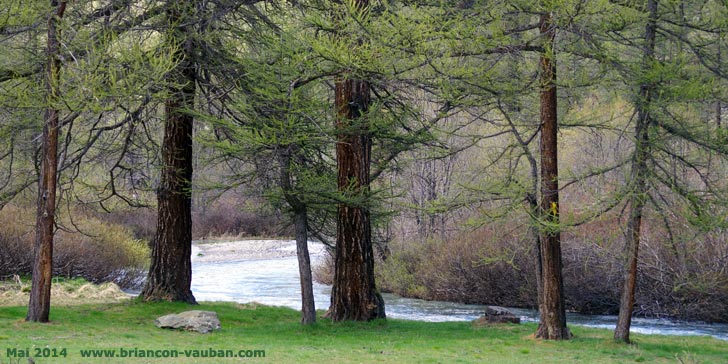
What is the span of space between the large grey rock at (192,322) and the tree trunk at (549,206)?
525 centimetres

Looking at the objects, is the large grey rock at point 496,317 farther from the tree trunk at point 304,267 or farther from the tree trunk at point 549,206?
the tree trunk at point 304,267

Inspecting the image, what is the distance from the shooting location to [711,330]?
63.5ft

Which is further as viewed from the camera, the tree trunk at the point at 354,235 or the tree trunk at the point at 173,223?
the tree trunk at the point at 173,223

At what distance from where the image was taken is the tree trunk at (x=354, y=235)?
47.4 ft

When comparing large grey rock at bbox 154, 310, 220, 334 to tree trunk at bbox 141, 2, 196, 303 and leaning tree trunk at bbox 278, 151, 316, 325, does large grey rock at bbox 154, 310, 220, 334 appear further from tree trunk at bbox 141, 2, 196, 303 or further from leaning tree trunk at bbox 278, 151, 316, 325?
tree trunk at bbox 141, 2, 196, 303

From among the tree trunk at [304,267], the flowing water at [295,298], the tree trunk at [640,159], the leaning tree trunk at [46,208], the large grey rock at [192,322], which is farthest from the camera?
the flowing water at [295,298]

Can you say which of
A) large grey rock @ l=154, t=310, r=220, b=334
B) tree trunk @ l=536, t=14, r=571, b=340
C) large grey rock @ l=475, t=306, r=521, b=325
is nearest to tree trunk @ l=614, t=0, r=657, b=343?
tree trunk @ l=536, t=14, r=571, b=340

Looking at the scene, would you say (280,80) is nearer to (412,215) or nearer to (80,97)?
(80,97)

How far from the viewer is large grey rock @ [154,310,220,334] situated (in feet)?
42.8

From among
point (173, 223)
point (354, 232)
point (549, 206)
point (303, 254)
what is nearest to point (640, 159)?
point (549, 206)

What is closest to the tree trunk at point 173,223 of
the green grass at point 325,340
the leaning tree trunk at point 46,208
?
the green grass at point 325,340

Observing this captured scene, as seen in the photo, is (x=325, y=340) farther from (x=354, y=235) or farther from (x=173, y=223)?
(x=173, y=223)

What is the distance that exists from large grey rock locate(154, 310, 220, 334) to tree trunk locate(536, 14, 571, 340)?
5.25m

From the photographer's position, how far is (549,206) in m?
12.7
